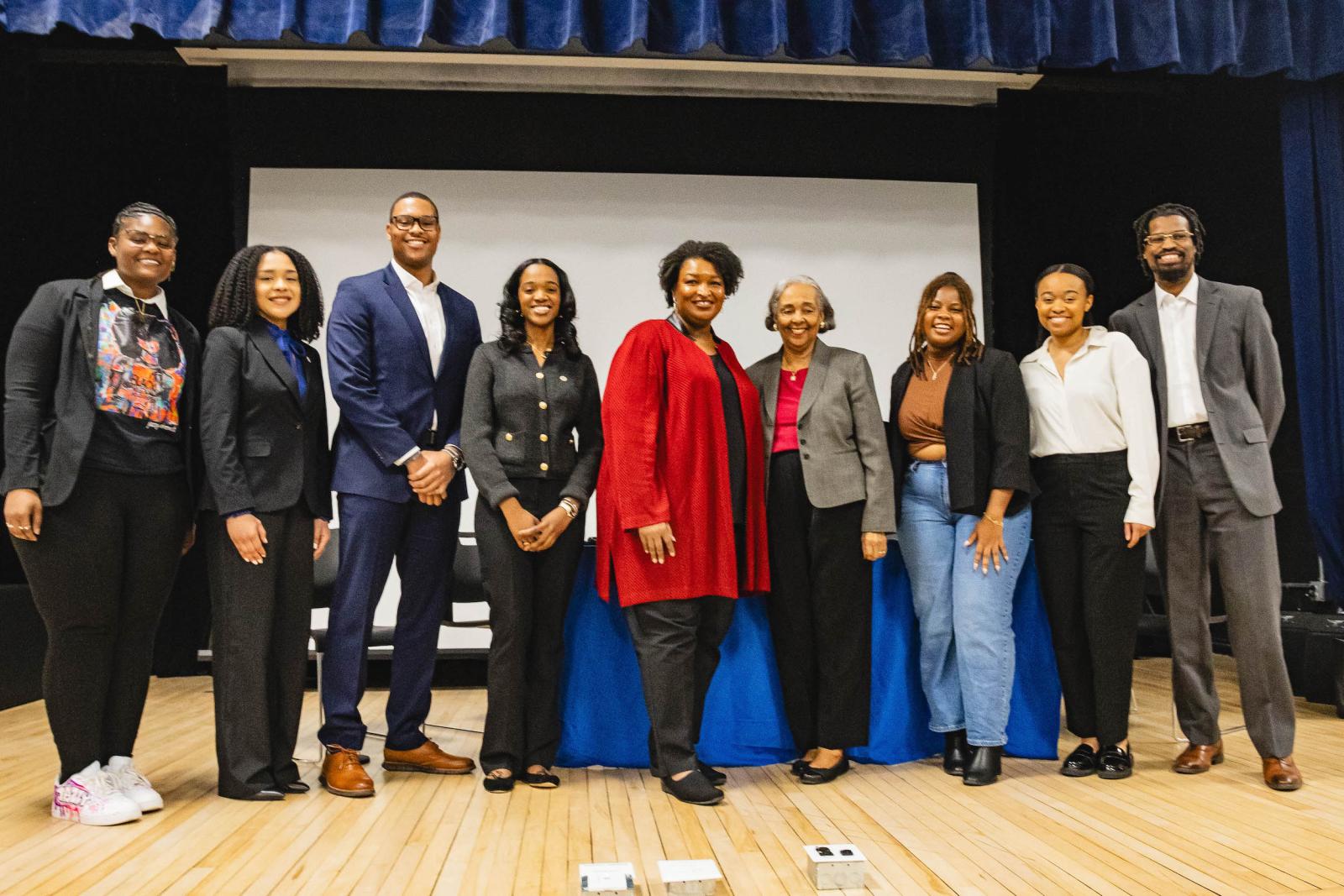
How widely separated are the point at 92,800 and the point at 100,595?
0.50 meters

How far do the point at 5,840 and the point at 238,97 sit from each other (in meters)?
3.83

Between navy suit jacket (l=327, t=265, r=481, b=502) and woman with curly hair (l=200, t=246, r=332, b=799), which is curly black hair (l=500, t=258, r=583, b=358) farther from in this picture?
woman with curly hair (l=200, t=246, r=332, b=799)

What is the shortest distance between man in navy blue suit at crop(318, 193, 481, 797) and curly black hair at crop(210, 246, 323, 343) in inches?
3.3

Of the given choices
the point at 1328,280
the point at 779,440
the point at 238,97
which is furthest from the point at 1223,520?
the point at 238,97

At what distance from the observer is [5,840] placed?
2.38 metres

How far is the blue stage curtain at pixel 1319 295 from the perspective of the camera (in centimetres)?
446

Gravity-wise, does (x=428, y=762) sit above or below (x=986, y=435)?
below

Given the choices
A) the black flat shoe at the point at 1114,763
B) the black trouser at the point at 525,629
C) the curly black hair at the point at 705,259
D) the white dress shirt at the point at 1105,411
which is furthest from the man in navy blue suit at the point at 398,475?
the black flat shoe at the point at 1114,763

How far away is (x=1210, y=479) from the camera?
303cm

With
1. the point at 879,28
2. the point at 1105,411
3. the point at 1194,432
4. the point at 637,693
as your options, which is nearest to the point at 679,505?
the point at 637,693

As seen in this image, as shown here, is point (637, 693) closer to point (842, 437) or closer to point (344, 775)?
point (344, 775)

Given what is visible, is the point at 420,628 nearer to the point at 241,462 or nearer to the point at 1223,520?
the point at 241,462

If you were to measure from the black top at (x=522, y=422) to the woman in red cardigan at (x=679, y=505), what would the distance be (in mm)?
136

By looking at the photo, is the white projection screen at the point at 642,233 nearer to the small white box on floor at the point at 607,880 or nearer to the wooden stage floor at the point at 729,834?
the wooden stage floor at the point at 729,834
